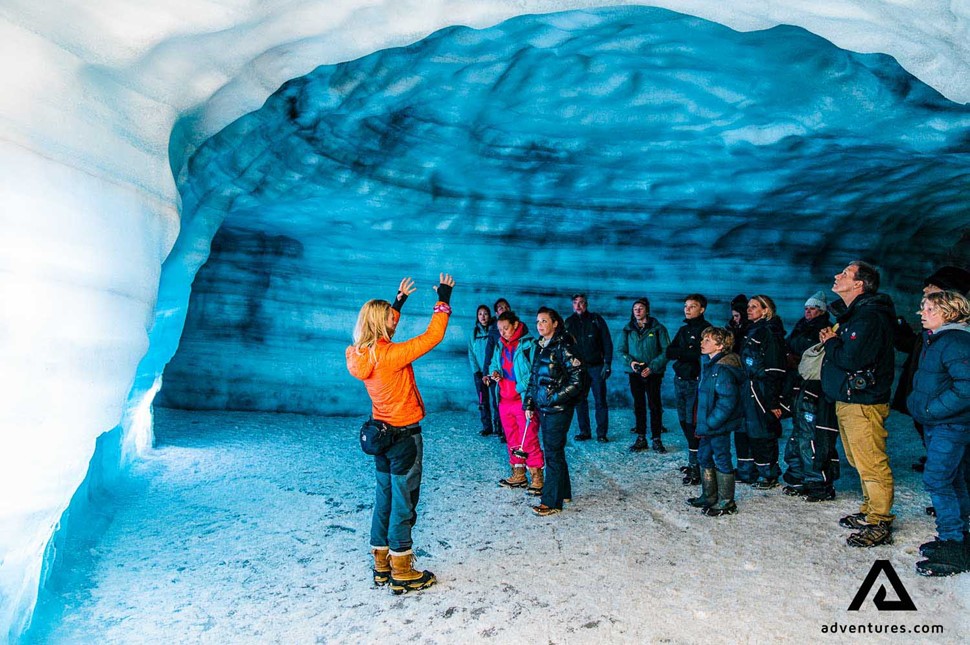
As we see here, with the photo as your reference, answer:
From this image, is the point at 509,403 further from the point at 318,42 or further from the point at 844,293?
the point at 318,42

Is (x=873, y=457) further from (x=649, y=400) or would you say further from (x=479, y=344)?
(x=479, y=344)

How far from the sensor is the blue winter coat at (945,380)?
11.8 feet

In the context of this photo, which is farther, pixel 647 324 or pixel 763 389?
pixel 647 324

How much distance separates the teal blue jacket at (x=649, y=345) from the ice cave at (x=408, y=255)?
885 millimetres

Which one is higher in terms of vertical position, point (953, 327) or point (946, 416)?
point (953, 327)

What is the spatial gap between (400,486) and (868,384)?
112 inches

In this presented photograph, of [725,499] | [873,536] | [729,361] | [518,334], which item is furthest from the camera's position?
[518,334]

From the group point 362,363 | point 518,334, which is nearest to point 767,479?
point 518,334

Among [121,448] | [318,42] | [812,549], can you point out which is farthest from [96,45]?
[812,549]

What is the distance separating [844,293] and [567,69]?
116 inches

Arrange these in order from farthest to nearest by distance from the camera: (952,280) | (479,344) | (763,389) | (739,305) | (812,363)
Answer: (479,344) → (739,305) → (763,389) → (812,363) → (952,280)

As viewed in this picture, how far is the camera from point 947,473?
371 centimetres

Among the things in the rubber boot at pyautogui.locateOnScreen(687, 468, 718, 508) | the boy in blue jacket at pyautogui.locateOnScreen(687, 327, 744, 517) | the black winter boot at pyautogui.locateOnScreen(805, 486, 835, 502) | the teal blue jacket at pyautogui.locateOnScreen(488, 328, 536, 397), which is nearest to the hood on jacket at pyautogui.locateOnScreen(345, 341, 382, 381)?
the teal blue jacket at pyautogui.locateOnScreen(488, 328, 536, 397)

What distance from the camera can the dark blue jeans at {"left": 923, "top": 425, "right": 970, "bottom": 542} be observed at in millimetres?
3695
